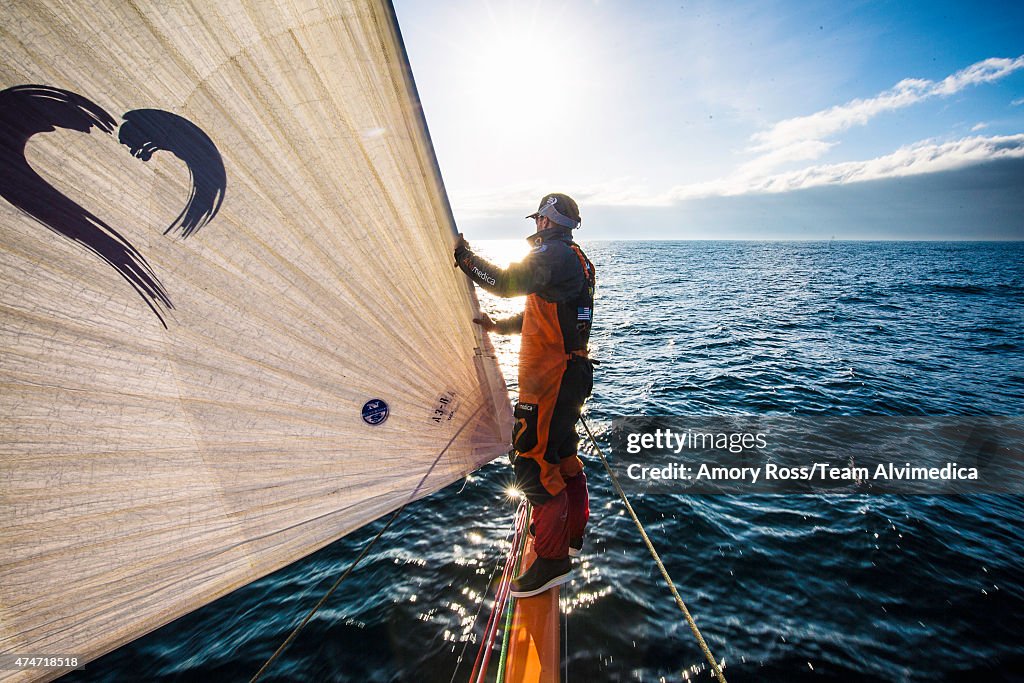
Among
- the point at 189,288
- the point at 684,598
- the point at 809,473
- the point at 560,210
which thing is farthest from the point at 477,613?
the point at 809,473

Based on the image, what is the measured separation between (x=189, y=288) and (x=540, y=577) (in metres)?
2.91

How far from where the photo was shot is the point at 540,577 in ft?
9.52

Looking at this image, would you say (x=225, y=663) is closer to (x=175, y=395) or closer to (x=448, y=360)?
(x=175, y=395)

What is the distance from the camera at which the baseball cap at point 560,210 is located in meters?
2.67

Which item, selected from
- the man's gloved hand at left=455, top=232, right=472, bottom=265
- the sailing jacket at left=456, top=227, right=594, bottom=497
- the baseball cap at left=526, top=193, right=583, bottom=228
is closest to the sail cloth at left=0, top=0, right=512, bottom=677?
the man's gloved hand at left=455, top=232, right=472, bottom=265

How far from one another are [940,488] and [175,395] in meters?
9.01

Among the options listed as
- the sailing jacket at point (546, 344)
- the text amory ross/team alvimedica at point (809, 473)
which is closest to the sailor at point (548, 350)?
the sailing jacket at point (546, 344)

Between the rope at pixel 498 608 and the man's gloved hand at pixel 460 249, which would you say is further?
the man's gloved hand at pixel 460 249

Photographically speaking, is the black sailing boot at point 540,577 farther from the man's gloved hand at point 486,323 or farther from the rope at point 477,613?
the man's gloved hand at point 486,323

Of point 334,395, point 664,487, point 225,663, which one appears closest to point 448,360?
point 334,395

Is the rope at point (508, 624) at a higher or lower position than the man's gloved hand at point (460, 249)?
lower

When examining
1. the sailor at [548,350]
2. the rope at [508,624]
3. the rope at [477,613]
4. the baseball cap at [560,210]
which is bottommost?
the rope at [477,613]

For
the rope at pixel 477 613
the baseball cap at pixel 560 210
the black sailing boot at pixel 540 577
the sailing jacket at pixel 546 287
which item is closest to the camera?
the sailing jacket at pixel 546 287

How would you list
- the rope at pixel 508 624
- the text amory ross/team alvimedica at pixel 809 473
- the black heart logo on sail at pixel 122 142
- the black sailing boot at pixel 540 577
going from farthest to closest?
the text amory ross/team alvimedica at pixel 809 473
the black sailing boot at pixel 540 577
the rope at pixel 508 624
the black heart logo on sail at pixel 122 142
